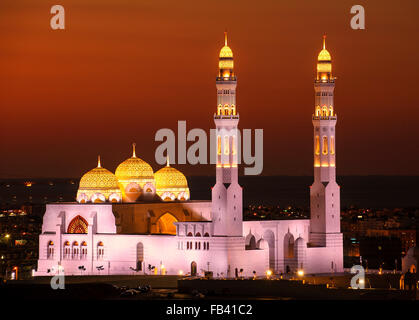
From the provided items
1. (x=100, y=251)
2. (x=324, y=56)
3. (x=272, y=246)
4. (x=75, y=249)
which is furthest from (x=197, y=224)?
(x=324, y=56)

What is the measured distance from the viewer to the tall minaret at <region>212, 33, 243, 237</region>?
112312 mm

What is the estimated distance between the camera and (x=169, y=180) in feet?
412

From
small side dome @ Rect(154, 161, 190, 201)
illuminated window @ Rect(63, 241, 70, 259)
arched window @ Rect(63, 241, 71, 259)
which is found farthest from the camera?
small side dome @ Rect(154, 161, 190, 201)

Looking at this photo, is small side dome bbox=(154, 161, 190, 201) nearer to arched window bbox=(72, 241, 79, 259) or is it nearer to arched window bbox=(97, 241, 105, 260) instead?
arched window bbox=(97, 241, 105, 260)

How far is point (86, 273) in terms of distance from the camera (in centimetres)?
11688

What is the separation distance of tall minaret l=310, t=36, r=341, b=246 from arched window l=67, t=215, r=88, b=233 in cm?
1859

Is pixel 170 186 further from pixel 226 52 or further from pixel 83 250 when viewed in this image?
pixel 226 52

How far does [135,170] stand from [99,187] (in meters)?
3.81

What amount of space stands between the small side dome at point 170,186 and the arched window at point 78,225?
27.1 ft

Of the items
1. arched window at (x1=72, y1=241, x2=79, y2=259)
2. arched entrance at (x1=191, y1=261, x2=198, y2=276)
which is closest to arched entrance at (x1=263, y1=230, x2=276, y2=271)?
arched entrance at (x1=191, y1=261, x2=198, y2=276)

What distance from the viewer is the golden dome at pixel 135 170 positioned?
406 feet
